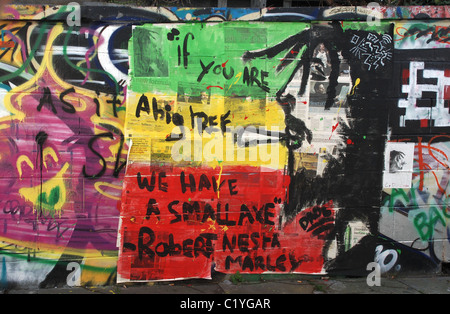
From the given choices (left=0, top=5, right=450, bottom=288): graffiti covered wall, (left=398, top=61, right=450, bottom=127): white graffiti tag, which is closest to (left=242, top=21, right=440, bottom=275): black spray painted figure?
(left=0, top=5, right=450, bottom=288): graffiti covered wall

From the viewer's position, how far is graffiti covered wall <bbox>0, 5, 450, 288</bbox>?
185 inches

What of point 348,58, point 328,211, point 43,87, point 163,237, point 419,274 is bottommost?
point 419,274

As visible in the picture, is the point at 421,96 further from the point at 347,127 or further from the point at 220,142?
the point at 220,142

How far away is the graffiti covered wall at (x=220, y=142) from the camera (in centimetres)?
469

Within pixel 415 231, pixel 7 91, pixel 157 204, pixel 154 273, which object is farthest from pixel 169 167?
pixel 415 231

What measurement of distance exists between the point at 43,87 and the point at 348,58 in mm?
3497

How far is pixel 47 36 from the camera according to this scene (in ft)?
15.2

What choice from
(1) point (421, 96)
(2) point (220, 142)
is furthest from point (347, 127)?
Result: (2) point (220, 142)

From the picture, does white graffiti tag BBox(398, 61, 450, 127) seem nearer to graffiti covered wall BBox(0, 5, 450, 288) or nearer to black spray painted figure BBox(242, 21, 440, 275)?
graffiti covered wall BBox(0, 5, 450, 288)

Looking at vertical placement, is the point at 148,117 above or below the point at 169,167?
above

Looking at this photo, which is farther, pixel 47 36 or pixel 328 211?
pixel 328 211

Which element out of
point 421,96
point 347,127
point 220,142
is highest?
point 421,96

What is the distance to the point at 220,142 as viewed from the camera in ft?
16.0

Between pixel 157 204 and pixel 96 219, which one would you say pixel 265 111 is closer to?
pixel 157 204
